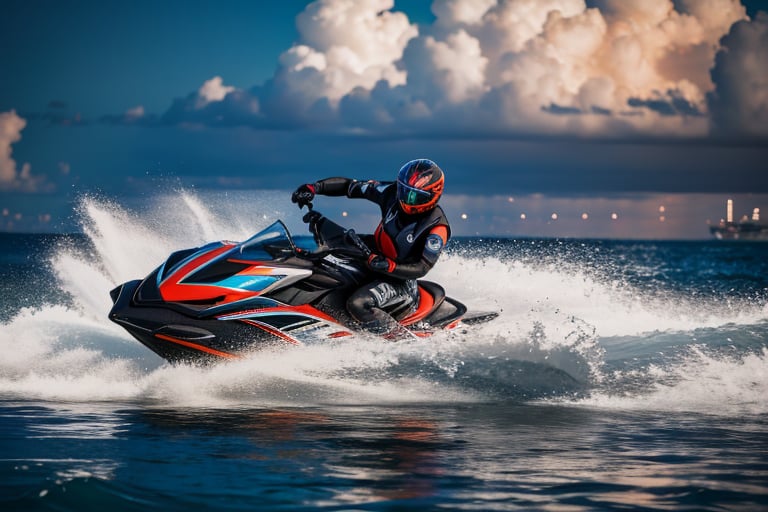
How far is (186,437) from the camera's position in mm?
6016

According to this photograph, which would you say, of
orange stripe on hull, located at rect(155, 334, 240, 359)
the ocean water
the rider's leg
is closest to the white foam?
the ocean water

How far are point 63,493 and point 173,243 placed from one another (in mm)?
6890

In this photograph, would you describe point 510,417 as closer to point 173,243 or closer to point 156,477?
point 156,477

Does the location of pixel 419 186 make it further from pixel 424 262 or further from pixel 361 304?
pixel 361 304

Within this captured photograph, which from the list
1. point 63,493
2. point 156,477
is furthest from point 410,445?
point 63,493

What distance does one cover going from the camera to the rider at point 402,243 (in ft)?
25.2

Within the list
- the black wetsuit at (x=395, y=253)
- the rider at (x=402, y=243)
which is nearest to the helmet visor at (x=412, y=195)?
the rider at (x=402, y=243)

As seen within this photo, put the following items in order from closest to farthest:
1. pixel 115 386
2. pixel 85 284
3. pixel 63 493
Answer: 1. pixel 63 493
2. pixel 115 386
3. pixel 85 284

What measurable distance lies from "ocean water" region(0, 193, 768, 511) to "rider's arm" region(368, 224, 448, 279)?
2.21 feet

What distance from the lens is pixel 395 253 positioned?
8141 mm

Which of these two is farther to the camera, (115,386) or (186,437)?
(115,386)

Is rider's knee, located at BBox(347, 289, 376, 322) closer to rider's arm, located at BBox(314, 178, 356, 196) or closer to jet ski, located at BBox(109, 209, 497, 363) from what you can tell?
jet ski, located at BBox(109, 209, 497, 363)

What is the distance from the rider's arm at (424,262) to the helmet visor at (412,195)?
0.89 feet

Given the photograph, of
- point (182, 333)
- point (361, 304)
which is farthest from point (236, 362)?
point (361, 304)
